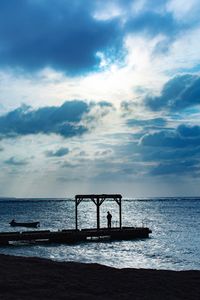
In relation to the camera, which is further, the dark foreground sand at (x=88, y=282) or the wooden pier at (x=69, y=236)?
the wooden pier at (x=69, y=236)

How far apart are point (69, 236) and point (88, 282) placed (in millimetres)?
27784

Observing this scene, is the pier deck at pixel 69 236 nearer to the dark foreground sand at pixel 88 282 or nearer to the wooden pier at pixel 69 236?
the wooden pier at pixel 69 236

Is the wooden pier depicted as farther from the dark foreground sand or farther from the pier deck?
the dark foreground sand

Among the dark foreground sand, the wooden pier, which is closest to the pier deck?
the wooden pier

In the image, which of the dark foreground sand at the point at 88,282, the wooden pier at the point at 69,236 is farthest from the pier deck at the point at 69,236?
the dark foreground sand at the point at 88,282

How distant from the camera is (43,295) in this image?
11.3 meters

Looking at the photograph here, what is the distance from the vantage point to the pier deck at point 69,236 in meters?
38.8

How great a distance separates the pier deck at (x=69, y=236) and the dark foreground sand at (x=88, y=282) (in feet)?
76.0

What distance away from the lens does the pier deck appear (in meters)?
38.8

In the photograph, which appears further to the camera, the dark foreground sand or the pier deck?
the pier deck

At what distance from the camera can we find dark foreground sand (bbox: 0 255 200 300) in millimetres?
11552

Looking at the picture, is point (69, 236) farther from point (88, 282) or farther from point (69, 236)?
point (88, 282)

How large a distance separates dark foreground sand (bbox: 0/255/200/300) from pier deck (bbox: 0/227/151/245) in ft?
76.0

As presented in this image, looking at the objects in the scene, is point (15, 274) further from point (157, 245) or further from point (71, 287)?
point (157, 245)
